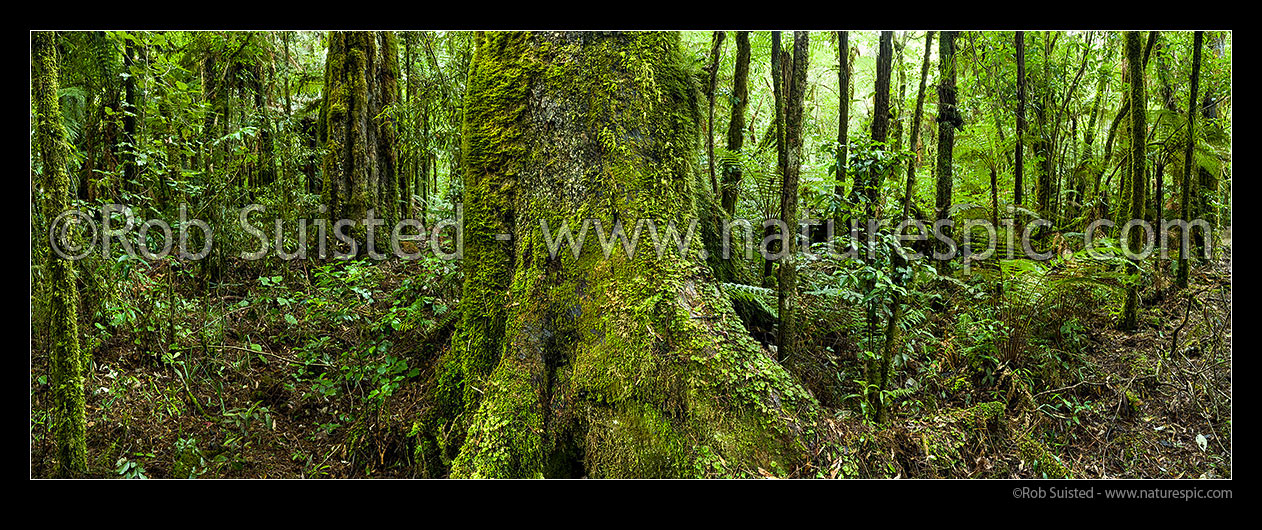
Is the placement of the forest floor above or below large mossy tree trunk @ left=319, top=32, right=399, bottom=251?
below

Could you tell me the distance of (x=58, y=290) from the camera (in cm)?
316

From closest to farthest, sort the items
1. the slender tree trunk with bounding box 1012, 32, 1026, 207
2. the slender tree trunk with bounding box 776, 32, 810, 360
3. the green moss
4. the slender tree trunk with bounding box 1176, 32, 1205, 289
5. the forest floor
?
1. the green moss
2. the forest floor
3. the slender tree trunk with bounding box 776, 32, 810, 360
4. the slender tree trunk with bounding box 1176, 32, 1205, 289
5. the slender tree trunk with bounding box 1012, 32, 1026, 207

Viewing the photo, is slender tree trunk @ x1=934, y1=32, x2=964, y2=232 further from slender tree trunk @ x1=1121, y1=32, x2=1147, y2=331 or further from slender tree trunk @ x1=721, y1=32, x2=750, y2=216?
slender tree trunk @ x1=721, y1=32, x2=750, y2=216

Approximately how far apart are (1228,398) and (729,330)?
3930 mm

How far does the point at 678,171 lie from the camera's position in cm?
381

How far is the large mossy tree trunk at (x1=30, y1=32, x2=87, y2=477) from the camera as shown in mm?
3018

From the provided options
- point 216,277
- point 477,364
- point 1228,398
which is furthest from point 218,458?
point 1228,398

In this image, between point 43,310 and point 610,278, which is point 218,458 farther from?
point 610,278

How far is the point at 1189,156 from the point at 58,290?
791 centimetres

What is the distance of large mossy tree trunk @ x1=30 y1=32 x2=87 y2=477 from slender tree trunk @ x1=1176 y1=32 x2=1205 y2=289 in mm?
7460

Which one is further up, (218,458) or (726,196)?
(726,196)

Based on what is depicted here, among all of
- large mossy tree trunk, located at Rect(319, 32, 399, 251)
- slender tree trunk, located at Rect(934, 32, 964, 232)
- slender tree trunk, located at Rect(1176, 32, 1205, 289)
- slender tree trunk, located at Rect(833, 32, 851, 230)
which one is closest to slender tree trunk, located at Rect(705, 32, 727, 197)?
slender tree trunk, located at Rect(833, 32, 851, 230)

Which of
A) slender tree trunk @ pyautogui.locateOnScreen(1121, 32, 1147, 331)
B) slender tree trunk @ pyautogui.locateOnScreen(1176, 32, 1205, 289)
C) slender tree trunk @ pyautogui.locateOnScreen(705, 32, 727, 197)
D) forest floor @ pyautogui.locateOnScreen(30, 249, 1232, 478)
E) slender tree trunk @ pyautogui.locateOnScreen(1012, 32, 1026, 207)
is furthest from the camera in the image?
slender tree trunk @ pyautogui.locateOnScreen(1012, 32, 1026, 207)

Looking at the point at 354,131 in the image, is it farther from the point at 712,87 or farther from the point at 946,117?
the point at 946,117
